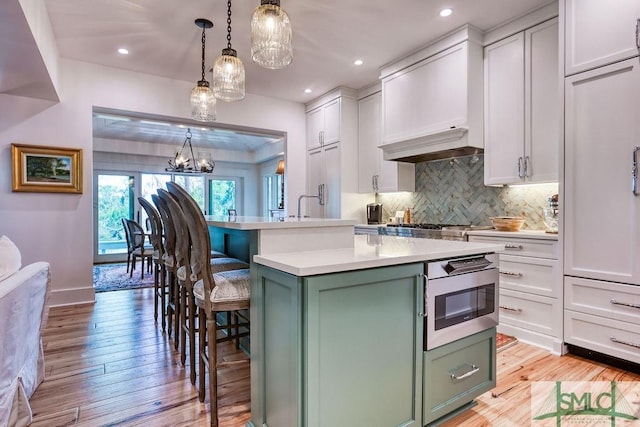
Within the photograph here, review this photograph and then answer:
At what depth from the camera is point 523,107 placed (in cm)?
304

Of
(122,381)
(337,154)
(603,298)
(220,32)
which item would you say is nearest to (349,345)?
(122,381)

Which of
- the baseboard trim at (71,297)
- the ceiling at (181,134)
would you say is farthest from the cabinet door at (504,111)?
the baseboard trim at (71,297)

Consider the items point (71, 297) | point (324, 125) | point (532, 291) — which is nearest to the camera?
point (532, 291)

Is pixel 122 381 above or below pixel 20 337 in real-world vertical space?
below

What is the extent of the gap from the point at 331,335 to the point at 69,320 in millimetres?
3305

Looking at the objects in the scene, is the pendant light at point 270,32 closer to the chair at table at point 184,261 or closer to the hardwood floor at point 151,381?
the chair at table at point 184,261

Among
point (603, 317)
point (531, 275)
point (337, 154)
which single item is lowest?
point (603, 317)

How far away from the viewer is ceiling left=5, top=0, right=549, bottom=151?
9.48 feet

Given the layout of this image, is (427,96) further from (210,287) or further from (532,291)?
(210,287)

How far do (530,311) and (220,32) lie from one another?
3.69 metres

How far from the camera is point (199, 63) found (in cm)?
402

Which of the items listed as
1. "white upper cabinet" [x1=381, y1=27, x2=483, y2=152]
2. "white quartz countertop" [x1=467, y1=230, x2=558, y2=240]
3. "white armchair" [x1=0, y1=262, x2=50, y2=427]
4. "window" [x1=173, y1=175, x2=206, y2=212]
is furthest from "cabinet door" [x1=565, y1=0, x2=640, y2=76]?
"window" [x1=173, y1=175, x2=206, y2=212]

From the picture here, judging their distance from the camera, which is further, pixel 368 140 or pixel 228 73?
pixel 368 140

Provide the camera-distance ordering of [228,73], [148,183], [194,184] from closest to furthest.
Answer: [228,73]
[148,183]
[194,184]
